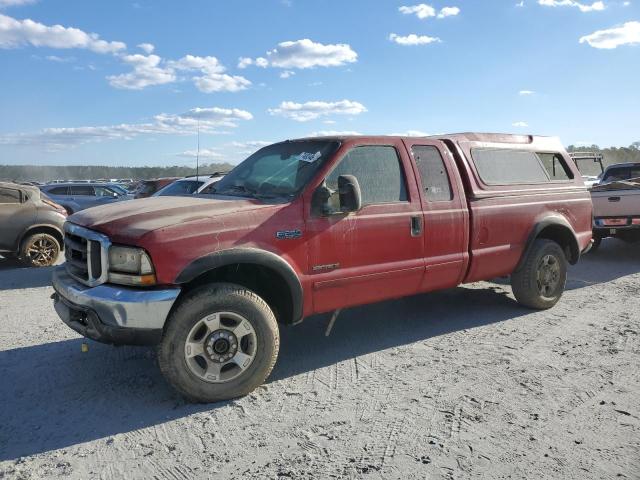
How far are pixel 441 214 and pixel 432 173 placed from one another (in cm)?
41

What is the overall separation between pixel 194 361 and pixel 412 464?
62.7 inches

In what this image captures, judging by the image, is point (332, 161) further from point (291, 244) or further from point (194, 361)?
point (194, 361)

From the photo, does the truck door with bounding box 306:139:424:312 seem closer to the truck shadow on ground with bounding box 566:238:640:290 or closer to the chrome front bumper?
the chrome front bumper

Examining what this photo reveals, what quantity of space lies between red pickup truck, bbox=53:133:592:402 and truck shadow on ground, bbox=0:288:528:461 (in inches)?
17.5

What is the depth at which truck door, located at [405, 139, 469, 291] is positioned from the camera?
464 centimetres

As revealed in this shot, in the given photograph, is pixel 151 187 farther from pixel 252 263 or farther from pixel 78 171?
pixel 78 171

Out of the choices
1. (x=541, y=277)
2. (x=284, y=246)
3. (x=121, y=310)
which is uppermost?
(x=284, y=246)

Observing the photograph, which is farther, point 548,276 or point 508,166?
point 548,276

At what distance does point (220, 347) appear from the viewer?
11.7 feet

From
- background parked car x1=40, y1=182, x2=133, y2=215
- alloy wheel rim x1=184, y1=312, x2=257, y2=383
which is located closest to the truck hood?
alloy wheel rim x1=184, y1=312, x2=257, y2=383

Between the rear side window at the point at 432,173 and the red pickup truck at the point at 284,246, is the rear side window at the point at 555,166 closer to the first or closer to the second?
the red pickup truck at the point at 284,246

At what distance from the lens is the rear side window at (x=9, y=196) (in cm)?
916

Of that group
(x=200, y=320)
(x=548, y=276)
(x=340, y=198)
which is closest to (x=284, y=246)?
(x=340, y=198)

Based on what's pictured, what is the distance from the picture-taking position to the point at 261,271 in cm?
388
